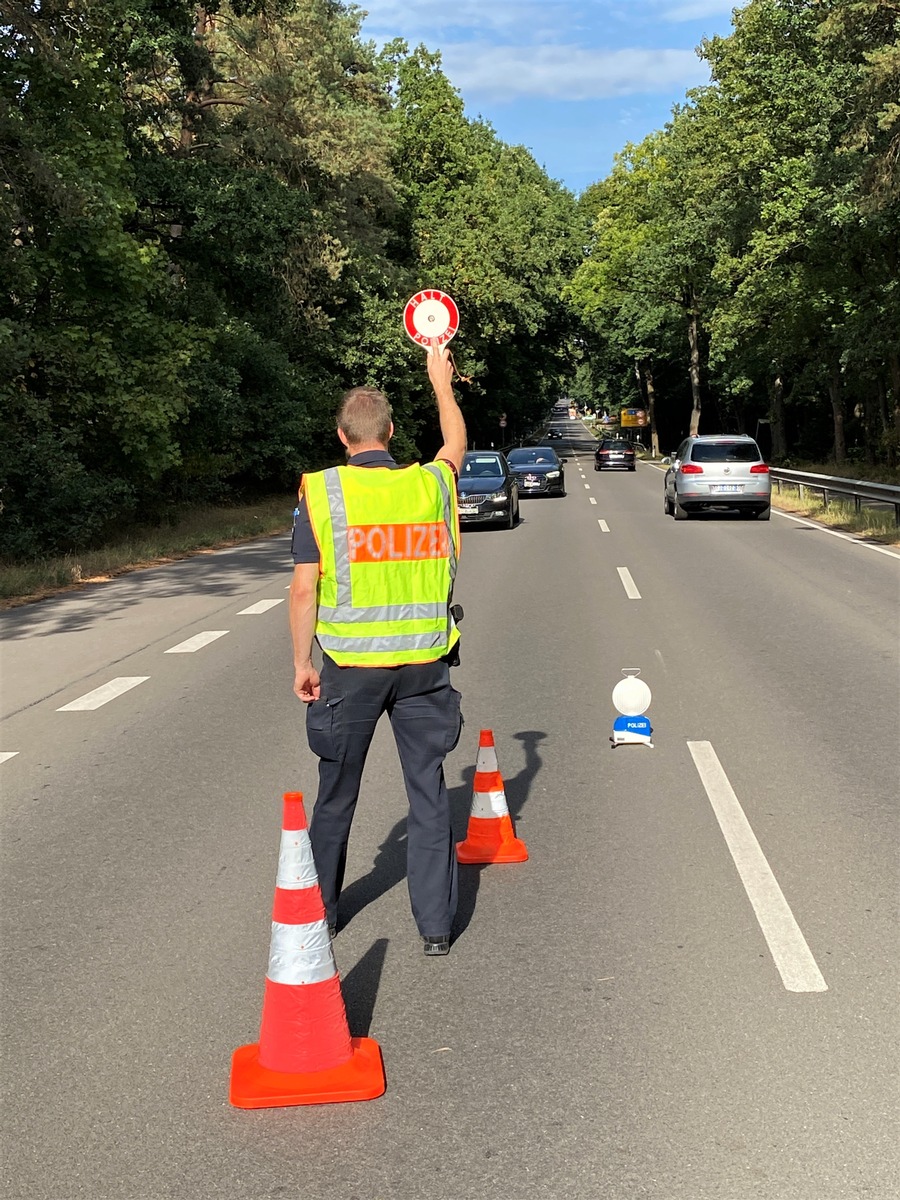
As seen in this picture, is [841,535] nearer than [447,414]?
No

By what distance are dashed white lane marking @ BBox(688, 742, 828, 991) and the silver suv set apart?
1943cm

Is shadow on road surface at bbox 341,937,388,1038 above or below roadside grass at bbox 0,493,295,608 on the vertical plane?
above

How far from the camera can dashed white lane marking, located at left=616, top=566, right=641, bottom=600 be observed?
14.8 meters

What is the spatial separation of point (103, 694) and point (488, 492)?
656 inches

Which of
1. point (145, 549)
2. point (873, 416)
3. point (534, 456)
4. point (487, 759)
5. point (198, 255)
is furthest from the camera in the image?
point (873, 416)

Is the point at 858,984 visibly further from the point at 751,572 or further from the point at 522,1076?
the point at 751,572

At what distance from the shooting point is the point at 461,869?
18.0 ft

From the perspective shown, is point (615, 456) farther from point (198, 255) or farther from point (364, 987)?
point (364, 987)

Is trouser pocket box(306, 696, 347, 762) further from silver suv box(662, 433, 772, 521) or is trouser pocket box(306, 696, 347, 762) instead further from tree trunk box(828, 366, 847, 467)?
tree trunk box(828, 366, 847, 467)

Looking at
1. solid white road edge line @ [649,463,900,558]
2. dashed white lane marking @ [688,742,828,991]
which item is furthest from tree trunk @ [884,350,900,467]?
dashed white lane marking @ [688,742,828,991]

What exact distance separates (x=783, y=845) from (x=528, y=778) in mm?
1661

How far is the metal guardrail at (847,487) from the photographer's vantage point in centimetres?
2288

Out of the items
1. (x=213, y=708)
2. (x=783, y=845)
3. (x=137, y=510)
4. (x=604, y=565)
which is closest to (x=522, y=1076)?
(x=783, y=845)

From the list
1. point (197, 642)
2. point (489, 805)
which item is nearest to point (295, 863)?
point (489, 805)
